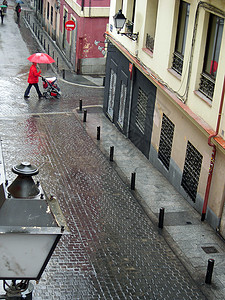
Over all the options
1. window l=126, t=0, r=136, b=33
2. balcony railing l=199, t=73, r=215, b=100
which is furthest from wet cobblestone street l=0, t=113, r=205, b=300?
window l=126, t=0, r=136, b=33

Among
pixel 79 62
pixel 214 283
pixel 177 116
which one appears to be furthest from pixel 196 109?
pixel 79 62

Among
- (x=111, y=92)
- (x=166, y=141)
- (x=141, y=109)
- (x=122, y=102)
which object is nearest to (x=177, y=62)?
(x=166, y=141)

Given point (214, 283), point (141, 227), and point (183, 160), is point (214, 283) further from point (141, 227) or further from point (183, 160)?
point (183, 160)

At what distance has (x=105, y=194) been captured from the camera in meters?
15.7

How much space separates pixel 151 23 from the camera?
751 inches

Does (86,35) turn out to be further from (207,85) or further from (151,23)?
(207,85)

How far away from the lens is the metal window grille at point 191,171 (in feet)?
48.8

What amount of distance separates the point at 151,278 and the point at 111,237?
1.93 metres

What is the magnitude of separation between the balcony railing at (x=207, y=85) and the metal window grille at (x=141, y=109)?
4.83 metres

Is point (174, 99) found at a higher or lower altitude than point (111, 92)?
higher

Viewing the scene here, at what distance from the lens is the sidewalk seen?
39.7 feet

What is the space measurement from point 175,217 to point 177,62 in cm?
Result: 486

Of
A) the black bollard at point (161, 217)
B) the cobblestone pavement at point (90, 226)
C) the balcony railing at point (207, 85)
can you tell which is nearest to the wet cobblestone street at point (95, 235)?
the cobblestone pavement at point (90, 226)

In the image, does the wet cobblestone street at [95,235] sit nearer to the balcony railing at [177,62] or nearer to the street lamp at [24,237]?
the balcony railing at [177,62]
